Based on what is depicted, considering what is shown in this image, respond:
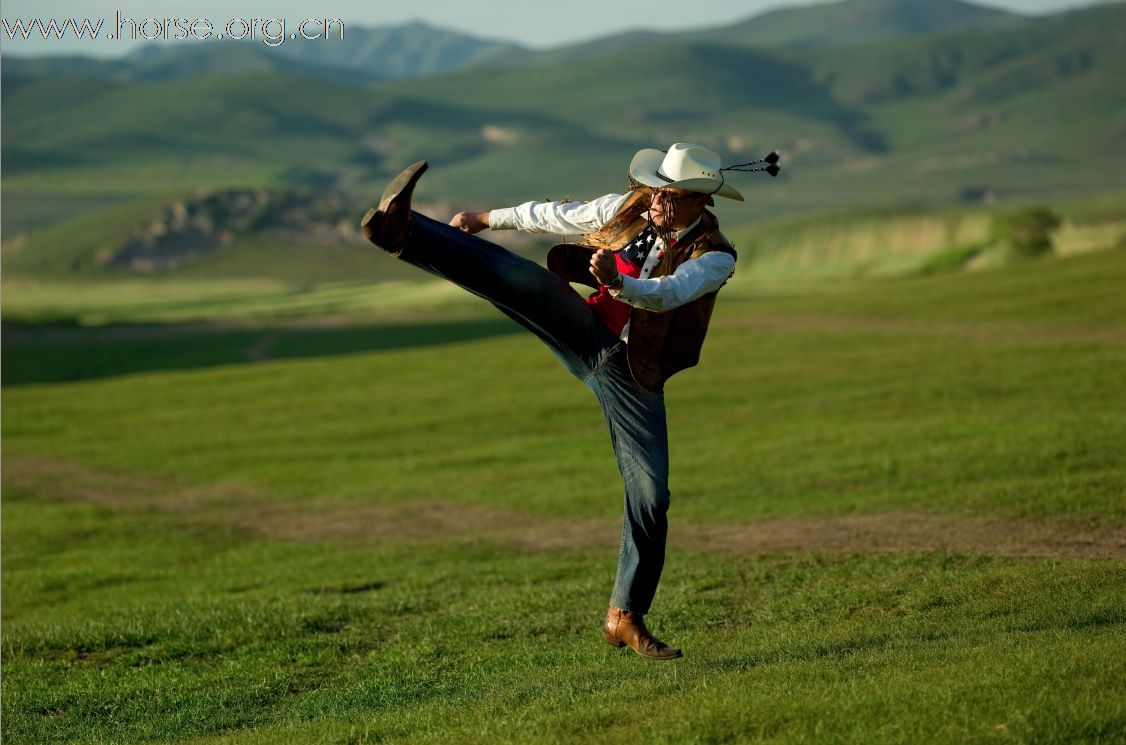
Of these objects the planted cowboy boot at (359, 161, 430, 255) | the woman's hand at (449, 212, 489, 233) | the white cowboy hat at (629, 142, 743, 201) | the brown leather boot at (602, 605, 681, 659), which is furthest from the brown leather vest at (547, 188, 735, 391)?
the brown leather boot at (602, 605, 681, 659)

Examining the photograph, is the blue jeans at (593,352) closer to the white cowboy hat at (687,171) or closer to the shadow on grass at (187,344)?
the white cowboy hat at (687,171)

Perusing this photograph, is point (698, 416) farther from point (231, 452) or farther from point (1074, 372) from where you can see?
point (231, 452)

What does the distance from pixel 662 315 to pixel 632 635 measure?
2.50 meters

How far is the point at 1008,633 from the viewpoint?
10484 mm

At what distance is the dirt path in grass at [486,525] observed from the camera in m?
18.7

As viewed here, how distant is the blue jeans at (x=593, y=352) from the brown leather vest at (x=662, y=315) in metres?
0.21

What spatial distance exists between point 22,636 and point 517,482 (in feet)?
58.0

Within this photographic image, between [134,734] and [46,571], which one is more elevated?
[134,734]

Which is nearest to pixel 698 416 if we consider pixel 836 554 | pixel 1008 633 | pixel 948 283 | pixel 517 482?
pixel 517 482

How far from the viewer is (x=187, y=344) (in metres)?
97.6

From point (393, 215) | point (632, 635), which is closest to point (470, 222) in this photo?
point (393, 215)

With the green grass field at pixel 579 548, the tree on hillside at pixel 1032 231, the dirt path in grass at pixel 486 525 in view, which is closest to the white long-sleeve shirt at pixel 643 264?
the green grass field at pixel 579 548

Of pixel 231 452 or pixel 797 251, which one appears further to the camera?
pixel 797 251

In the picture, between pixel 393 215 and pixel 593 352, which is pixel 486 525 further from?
pixel 393 215
